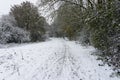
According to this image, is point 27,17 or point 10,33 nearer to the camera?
point 10,33

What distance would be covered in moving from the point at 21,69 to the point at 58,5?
9.34 meters

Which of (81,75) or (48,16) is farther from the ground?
(48,16)

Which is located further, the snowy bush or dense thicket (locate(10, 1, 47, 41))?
dense thicket (locate(10, 1, 47, 41))

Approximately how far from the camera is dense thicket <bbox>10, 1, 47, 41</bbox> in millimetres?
32625

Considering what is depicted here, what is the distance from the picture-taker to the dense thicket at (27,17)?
32625 mm

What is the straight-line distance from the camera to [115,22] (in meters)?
6.43

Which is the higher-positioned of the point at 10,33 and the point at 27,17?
the point at 27,17

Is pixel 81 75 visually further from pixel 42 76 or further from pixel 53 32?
pixel 53 32

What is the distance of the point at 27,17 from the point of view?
33906 mm

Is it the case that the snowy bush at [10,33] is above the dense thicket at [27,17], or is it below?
below

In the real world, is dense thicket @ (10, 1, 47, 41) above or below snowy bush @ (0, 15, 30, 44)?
above

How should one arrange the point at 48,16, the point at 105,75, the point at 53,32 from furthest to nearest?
the point at 53,32
the point at 48,16
the point at 105,75

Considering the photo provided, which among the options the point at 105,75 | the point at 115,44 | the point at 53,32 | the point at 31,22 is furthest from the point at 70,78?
the point at 53,32

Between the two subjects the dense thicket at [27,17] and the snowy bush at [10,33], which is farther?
the dense thicket at [27,17]
